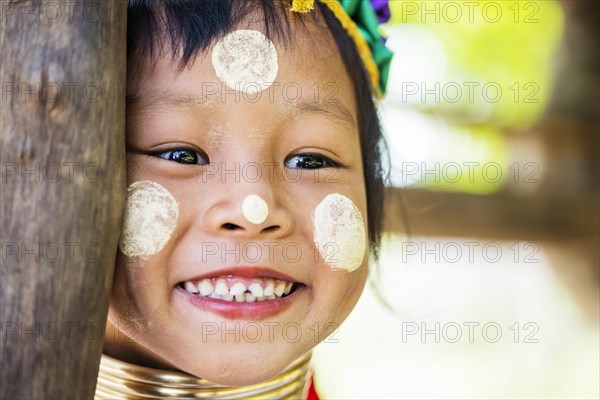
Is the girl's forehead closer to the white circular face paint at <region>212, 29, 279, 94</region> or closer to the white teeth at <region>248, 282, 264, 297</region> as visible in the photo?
the white circular face paint at <region>212, 29, 279, 94</region>

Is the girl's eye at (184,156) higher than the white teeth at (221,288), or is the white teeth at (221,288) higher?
the girl's eye at (184,156)

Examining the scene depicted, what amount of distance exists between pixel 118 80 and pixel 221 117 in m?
0.21

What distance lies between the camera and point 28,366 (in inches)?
38.1

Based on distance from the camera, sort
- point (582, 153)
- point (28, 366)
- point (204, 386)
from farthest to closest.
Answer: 1. point (582, 153)
2. point (204, 386)
3. point (28, 366)

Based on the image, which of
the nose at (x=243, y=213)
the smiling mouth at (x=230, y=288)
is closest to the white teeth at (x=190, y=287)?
the smiling mouth at (x=230, y=288)

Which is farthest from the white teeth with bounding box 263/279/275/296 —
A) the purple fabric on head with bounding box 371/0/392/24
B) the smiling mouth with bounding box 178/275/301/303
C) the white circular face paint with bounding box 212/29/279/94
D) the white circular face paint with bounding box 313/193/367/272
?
the purple fabric on head with bounding box 371/0/392/24

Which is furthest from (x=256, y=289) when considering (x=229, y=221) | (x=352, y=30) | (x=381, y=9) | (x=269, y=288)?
(x=381, y=9)

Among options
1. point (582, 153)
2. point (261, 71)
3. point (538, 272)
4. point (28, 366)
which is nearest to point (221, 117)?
point (261, 71)

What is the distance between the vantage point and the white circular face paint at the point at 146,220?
1.18m

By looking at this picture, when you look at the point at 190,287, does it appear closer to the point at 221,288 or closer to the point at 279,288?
the point at 221,288

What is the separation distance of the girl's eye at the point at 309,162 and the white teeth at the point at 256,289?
219mm

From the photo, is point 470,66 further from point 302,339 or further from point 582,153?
point 302,339

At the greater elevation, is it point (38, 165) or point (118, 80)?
point (118, 80)

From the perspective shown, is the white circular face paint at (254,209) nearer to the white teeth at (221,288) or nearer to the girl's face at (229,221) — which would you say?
the girl's face at (229,221)
